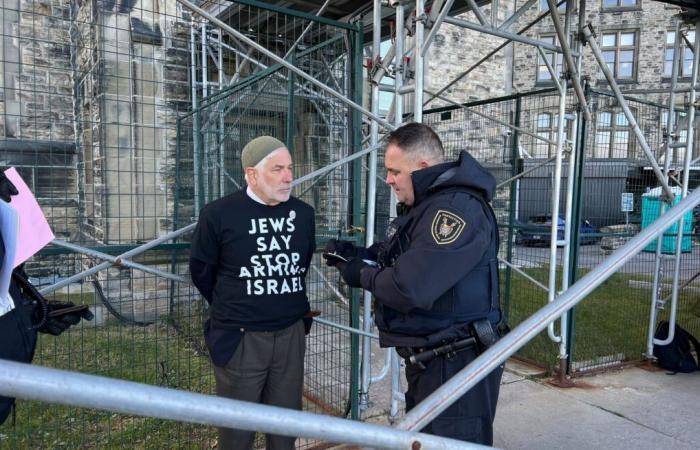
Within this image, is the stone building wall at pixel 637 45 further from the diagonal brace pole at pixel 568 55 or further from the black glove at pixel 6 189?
the black glove at pixel 6 189

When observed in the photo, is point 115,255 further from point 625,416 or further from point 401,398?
point 625,416

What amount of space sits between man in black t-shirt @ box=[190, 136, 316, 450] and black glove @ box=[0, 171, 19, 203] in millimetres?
965

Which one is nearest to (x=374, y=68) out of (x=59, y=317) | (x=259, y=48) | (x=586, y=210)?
(x=259, y=48)

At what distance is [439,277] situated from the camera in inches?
74.7

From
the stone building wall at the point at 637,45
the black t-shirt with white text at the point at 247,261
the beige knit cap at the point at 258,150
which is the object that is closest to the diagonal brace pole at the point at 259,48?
the beige knit cap at the point at 258,150

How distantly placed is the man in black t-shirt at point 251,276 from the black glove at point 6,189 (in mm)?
965

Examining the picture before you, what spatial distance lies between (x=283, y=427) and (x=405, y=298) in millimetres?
866

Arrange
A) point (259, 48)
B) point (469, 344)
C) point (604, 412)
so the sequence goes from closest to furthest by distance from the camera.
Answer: point (469, 344), point (259, 48), point (604, 412)

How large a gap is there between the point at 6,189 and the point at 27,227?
140 mm

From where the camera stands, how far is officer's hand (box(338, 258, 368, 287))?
89.9 inches

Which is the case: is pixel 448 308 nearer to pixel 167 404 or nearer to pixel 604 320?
pixel 167 404

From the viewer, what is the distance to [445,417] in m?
2.06

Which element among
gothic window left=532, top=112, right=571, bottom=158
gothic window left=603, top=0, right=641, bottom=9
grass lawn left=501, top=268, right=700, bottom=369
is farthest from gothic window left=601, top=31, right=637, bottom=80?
grass lawn left=501, top=268, right=700, bottom=369

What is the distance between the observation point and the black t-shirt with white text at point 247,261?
2.44 metres
